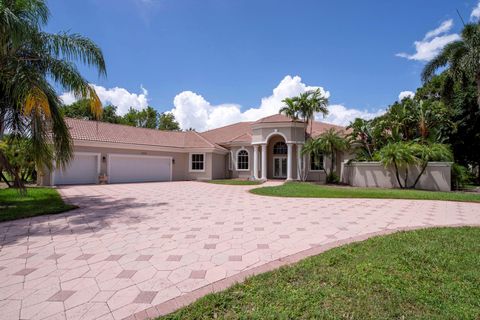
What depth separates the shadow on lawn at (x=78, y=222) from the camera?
659 cm

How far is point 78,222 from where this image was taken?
307 inches

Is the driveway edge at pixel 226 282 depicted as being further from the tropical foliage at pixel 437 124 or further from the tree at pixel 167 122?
the tree at pixel 167 122

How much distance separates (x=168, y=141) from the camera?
27.0 metres

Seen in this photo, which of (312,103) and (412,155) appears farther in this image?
(312,103)

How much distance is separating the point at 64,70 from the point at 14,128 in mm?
2779

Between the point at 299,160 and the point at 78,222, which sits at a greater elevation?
the point at 299,160

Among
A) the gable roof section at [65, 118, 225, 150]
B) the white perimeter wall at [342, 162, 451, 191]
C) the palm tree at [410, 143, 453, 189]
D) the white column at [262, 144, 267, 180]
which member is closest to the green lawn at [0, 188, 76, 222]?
the gable roof section at [65, 118, 225, 150]

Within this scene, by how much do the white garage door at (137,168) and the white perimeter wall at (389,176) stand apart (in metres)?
16.8

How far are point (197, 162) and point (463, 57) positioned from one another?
885 inches

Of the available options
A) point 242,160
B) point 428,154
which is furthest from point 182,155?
point 428,154

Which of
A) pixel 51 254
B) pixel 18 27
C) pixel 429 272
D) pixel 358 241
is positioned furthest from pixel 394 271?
pixel 18 27

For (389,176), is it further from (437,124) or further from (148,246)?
(148,246)

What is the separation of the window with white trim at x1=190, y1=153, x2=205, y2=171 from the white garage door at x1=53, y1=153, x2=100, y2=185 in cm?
875

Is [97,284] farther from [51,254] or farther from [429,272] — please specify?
[429,272]
